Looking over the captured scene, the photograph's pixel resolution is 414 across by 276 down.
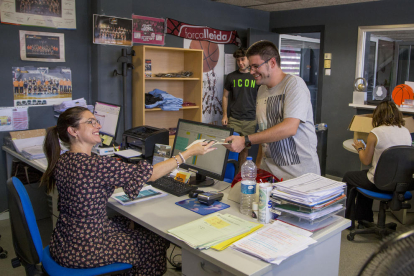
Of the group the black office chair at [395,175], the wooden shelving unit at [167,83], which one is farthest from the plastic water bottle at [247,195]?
the wooden shelving unit at [167,83]

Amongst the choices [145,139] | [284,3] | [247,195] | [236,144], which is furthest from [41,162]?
[284,3]

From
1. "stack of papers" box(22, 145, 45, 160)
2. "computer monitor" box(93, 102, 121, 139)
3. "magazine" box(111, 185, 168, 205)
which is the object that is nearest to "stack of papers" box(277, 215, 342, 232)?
"magazine" box(111, 185, 168, 205)

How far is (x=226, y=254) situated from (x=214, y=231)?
0.63 feet

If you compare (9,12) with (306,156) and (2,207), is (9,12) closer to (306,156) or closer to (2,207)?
(2,207)

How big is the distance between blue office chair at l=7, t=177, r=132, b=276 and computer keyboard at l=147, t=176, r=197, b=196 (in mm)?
569

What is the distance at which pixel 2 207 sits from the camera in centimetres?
372

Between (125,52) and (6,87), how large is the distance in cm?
127

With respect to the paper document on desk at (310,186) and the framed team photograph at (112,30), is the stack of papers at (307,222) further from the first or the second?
the framed team photograph at (112,30)

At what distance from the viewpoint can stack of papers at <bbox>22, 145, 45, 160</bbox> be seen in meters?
3.10

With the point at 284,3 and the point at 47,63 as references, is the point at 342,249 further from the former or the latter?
the point at 284,3

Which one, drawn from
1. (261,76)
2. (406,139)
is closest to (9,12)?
(261,76)

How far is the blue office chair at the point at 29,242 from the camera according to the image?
1.65m

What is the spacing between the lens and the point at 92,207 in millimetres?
1715

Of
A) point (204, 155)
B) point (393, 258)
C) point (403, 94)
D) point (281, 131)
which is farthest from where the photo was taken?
point (403, 94)
